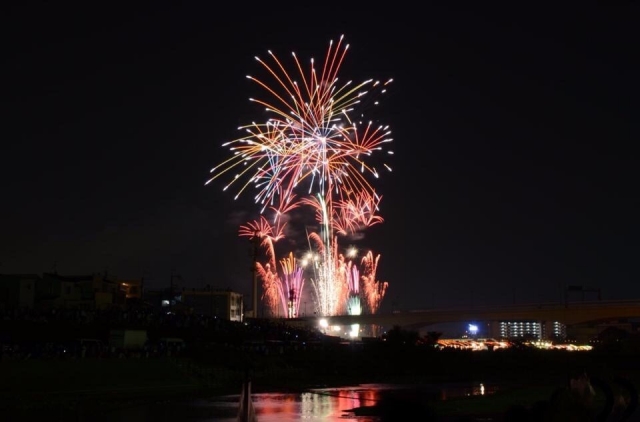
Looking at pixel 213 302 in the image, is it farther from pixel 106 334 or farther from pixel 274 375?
pixel 274 375

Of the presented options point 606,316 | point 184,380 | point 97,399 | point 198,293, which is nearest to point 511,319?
point 606,316

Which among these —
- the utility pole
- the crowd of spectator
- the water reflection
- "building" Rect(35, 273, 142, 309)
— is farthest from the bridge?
the water reflection

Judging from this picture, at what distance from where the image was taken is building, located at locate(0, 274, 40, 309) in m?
76.0

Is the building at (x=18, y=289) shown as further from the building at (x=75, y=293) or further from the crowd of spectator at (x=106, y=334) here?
the crowd of spectator at (x=106, y=334)

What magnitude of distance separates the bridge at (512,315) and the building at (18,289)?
38.1m

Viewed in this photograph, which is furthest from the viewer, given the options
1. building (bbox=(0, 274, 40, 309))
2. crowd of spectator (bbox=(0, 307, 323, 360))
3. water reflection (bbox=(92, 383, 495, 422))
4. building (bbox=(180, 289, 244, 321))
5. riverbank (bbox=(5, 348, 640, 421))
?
building (bbox=(180, 289, 244, 321))

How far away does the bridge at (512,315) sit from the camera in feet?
310

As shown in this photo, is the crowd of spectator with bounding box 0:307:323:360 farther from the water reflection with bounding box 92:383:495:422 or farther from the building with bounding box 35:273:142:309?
the building with bounding box 35:273:142:309

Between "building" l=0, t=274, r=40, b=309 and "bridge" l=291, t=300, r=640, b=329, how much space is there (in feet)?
125

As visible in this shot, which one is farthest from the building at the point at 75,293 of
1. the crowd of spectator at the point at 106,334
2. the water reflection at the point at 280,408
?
the water reflection at the point at 280,408

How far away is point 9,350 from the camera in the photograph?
42.3 metres

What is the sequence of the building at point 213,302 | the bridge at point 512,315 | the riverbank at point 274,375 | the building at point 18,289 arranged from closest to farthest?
the riverbank at point 274,375, the building at point 18,289, the bridge at point 512,315, the building at point 213,302

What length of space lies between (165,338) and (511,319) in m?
69.1

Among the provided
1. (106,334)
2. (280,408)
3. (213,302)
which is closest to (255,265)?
(213,302)
